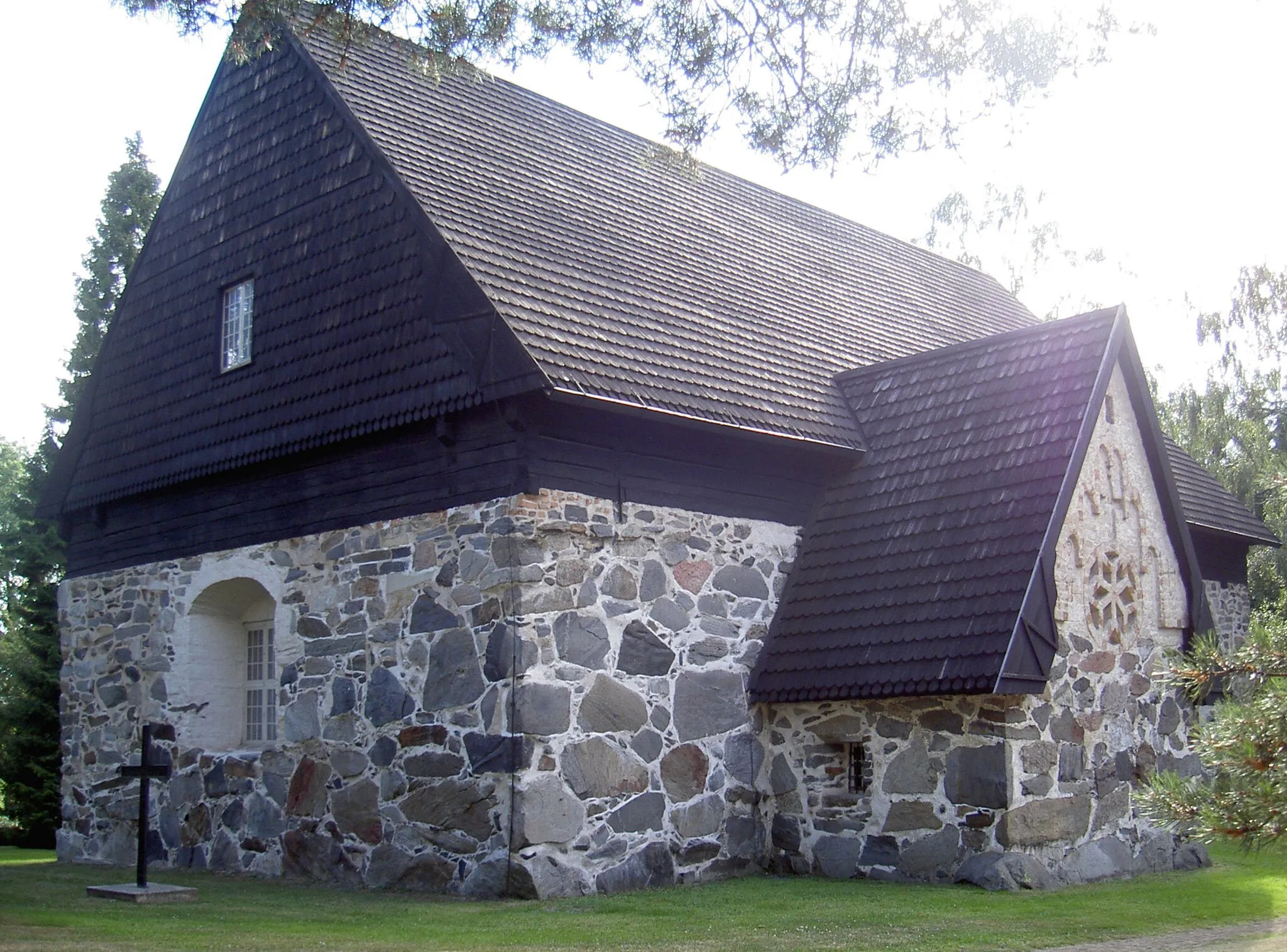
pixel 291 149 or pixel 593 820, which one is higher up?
pixel 291 149

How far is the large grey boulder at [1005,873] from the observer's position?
1026cm

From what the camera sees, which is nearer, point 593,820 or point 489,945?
point 489,945

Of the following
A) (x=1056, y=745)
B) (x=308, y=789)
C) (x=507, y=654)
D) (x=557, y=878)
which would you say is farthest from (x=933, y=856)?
(x=308, y=789)

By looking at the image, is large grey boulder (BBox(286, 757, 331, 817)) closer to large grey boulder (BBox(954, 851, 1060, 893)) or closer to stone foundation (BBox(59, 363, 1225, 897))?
stone foundation (BBox(59, 363, 1225, 897))

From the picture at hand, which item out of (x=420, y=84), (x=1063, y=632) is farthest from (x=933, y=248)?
(x=1063, y=632)

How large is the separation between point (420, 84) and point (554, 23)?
4.79 m

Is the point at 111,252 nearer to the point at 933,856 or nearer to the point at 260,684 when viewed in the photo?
the point at 260,684

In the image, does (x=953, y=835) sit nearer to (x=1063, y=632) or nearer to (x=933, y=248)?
(x=1063, y=632)

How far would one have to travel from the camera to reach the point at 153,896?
10.1 metres

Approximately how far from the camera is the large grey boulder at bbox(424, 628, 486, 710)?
10.7 meters

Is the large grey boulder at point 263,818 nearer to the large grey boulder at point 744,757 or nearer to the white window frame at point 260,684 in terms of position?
the white window frame at point 260,684

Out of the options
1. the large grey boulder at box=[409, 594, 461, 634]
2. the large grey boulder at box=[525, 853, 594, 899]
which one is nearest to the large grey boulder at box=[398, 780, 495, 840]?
the large grey boulder at box=[525, 853, 594, 899]

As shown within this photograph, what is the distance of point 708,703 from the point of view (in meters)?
11.8

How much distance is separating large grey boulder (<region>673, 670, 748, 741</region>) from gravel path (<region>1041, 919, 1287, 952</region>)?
13.5 ft
